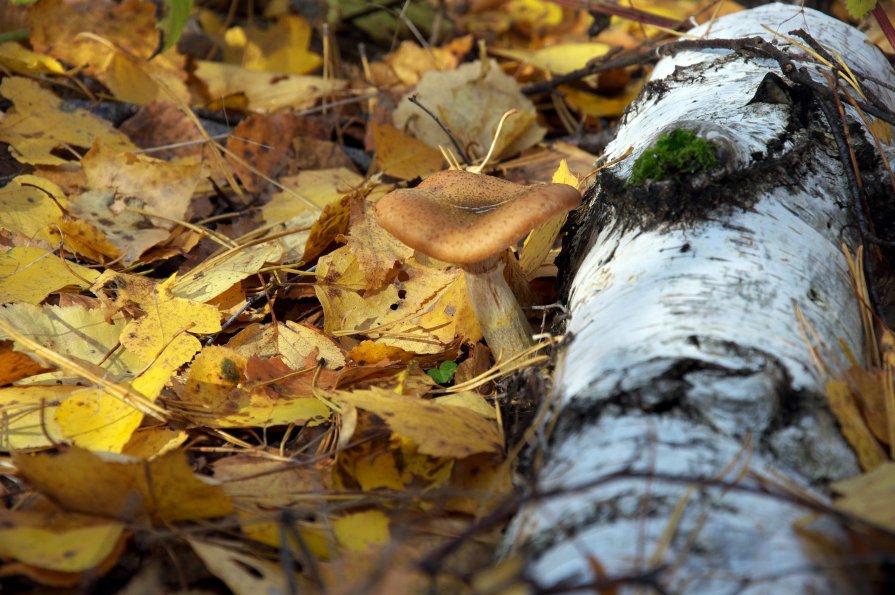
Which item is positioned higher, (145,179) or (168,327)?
(145,179)

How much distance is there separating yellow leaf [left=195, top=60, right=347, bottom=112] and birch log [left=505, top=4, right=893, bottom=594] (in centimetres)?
225

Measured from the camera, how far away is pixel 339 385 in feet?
7.89

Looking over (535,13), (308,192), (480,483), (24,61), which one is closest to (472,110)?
(308,192)

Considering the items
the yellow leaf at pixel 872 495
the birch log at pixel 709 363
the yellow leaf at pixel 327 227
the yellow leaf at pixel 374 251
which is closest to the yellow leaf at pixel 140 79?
the yellow leaf at pixel 327 227

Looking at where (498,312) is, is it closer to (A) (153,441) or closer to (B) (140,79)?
(A) (153,441)

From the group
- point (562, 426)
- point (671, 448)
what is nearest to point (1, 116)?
point (562, 426)

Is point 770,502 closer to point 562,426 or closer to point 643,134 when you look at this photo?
point 562,426

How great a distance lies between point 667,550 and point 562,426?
17.4 inches

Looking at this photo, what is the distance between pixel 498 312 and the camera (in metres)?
2.44

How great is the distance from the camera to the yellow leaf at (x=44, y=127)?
11.4ft

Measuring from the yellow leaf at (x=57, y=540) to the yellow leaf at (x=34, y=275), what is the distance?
1.19m

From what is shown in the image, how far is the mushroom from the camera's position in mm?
1996

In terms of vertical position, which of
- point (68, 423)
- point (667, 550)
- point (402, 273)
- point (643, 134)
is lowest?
point (68, 423)

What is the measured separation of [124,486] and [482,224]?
1.08 metres
